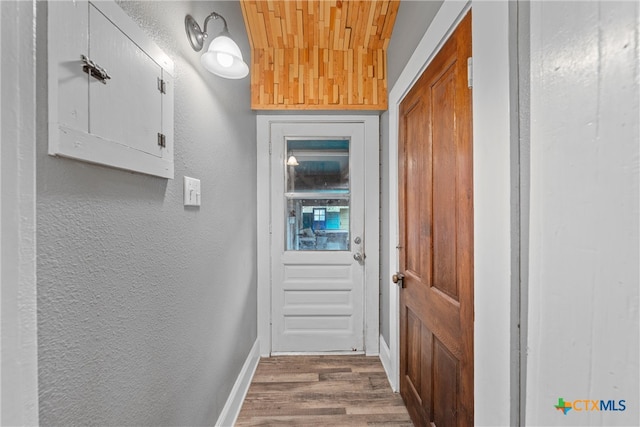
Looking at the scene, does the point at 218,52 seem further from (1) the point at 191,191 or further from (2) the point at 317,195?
(2) the point at 317,195

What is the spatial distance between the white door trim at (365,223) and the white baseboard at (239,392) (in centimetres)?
22

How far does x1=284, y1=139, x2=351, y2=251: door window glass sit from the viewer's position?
227 cm

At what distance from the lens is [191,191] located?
43.0 inches

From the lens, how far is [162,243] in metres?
0.91

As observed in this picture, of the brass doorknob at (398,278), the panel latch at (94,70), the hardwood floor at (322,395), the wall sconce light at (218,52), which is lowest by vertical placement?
the hardwood floor at (322,395)

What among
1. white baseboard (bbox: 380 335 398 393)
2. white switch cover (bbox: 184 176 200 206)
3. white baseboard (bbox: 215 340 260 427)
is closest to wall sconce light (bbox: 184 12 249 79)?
white switch cover (bbox: 184 176 200 206)

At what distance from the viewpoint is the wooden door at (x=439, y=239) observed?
2.97 ft

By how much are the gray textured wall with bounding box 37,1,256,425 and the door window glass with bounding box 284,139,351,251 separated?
71 cm

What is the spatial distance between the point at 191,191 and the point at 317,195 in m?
1.28

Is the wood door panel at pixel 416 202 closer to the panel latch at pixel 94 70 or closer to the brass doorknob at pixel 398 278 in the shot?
the brass doorknob at pixel 398 278

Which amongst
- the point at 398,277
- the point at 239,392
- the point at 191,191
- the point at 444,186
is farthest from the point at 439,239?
the point at 239,392

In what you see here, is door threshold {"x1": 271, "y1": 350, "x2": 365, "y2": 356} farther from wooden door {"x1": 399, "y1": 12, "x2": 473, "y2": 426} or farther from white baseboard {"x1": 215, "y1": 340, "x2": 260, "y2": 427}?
wooden door {"x1": 399, "y1": 12, "x2": 473, "y2": 426}

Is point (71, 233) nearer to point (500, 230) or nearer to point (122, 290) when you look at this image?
point (122, 290)

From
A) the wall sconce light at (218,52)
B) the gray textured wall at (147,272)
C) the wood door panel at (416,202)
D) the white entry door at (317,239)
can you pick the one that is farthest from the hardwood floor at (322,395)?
the wall sconce light at (218,52)
